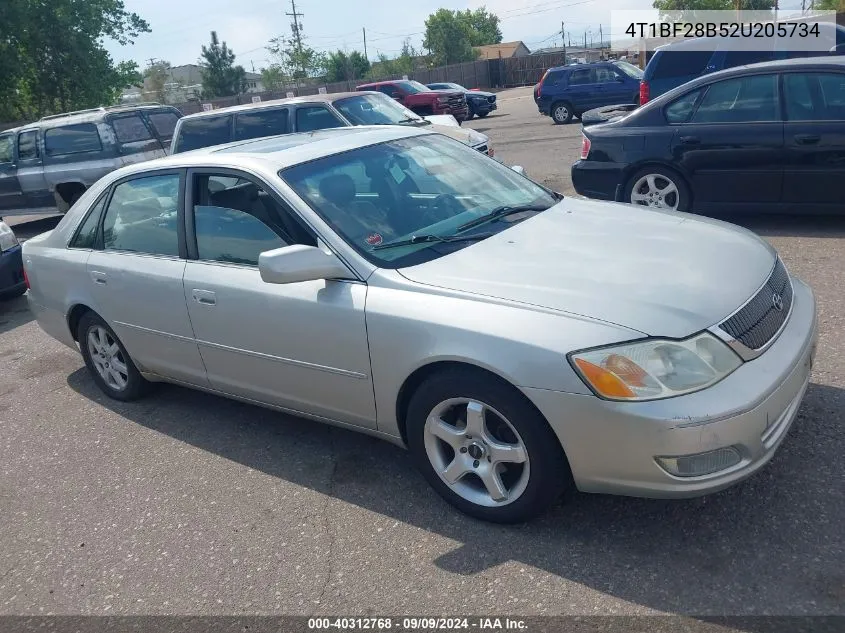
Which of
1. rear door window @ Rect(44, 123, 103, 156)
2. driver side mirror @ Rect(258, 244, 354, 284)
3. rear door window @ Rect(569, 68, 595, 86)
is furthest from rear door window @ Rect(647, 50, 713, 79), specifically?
driver side mirror @ Rect(258, 244, 354, 284)

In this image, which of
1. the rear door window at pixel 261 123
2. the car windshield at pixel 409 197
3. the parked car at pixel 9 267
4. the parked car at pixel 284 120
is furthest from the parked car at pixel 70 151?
the car windshield at pixel 409 197

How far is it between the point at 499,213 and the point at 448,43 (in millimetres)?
75353

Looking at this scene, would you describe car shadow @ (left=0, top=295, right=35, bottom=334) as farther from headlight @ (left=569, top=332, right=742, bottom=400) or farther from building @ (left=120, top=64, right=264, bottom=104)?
building @ (left=120, top=64, right=264, bottom=104)

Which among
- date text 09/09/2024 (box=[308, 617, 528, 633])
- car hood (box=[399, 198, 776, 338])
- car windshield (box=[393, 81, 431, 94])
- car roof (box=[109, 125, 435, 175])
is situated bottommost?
date text 09/09/2024 (box=[308, 617, 528, 633])

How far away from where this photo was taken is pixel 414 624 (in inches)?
107

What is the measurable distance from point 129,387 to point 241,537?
6.41 ft

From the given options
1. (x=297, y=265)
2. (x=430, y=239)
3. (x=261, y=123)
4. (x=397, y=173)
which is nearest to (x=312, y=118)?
(x=261, y=123)

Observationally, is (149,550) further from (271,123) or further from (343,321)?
(271,123)

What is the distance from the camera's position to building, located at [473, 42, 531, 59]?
81544mm

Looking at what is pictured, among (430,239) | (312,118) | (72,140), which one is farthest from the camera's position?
(72,140)

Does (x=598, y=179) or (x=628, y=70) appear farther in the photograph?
(x=628, y=70)

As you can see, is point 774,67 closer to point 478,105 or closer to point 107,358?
point 107,358

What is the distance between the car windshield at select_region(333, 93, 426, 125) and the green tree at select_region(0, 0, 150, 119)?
19582 mm

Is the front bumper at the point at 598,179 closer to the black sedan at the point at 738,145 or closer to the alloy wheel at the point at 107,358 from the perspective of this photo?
the black sedan at the point at 738,145
